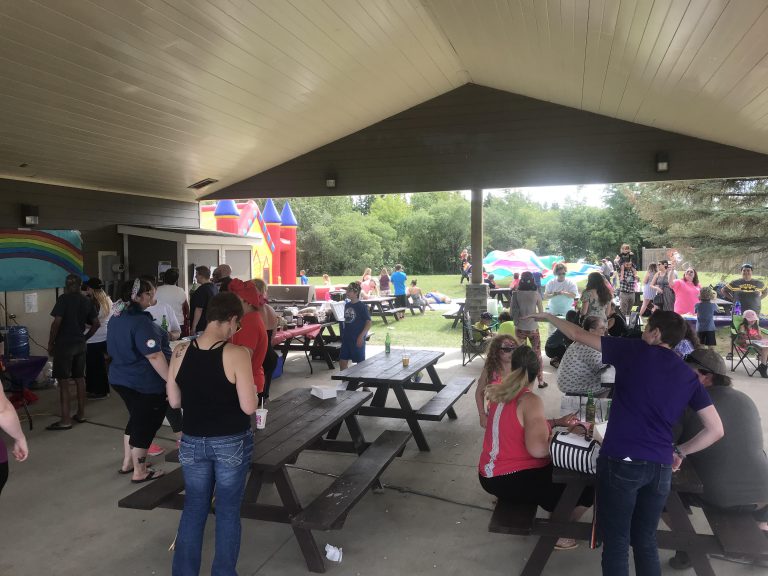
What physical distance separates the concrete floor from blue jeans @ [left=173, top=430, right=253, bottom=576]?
1.51 ft

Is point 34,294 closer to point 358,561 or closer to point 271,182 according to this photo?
point 271,182

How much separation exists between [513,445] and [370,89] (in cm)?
587

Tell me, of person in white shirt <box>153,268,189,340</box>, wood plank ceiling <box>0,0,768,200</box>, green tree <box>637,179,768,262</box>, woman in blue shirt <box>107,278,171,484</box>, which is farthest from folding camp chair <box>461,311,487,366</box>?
green tree <box>637,179,768,262</box>

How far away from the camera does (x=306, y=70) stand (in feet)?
21.4

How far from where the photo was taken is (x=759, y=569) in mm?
3104

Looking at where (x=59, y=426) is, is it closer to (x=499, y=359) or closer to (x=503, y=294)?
(x=499, y=359)

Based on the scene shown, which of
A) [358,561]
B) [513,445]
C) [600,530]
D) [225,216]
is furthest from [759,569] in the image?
[225,216]

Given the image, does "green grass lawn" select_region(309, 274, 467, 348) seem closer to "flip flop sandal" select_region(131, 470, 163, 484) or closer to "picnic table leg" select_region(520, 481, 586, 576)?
"flip flop sandal" select_region(131, 470, 163, 484)

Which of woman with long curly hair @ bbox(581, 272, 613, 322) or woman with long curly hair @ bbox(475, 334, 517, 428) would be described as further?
woman with long curly hair @ bbox(581, 272, 613, 322)

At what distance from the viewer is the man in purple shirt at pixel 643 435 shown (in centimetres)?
252

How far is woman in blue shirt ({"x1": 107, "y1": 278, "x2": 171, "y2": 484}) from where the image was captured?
398 cm

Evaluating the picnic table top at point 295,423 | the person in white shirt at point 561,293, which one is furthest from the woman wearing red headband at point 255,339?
the person in white shirt at point 561,293

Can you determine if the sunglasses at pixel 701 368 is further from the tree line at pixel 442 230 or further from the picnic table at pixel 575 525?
the tree line at pixel 442 230

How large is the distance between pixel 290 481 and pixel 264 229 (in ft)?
46.9
